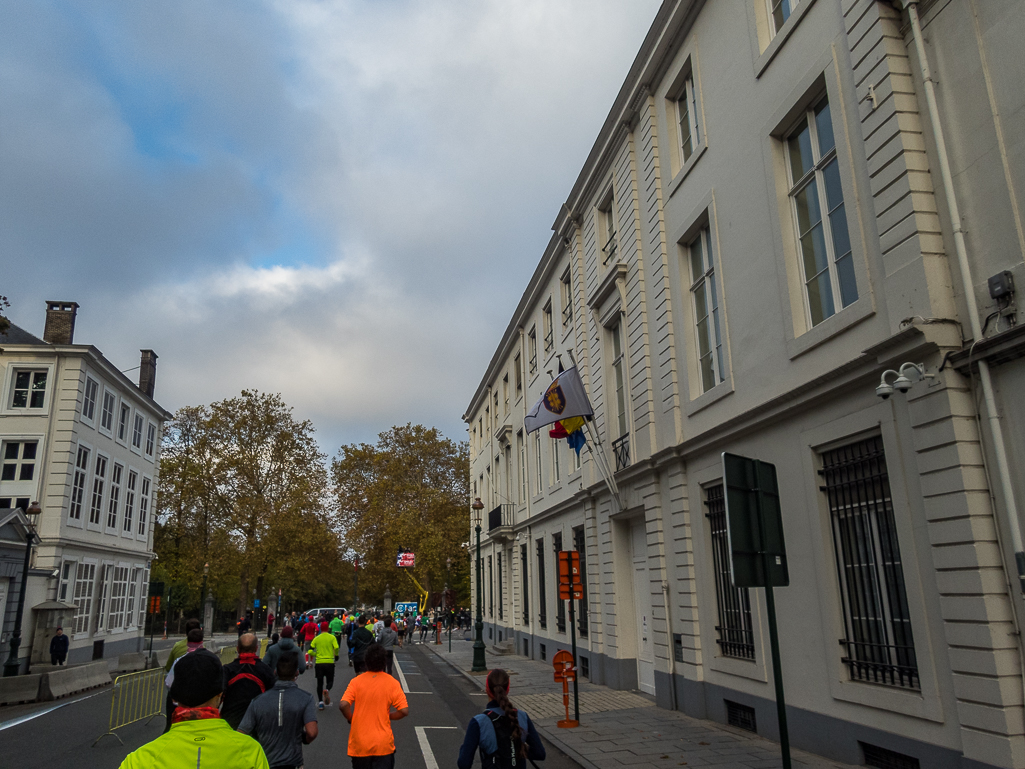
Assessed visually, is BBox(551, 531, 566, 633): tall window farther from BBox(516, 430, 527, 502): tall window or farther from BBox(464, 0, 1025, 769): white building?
BBox(516, 430, 527, 502): tall window

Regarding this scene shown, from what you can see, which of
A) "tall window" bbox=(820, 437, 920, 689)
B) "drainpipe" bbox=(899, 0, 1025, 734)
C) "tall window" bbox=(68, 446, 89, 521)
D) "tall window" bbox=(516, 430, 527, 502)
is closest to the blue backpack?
"drainpipe" bbox=(899, 0, 1025, 734)

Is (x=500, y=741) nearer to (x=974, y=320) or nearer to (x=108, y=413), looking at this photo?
(x=974, y=320)

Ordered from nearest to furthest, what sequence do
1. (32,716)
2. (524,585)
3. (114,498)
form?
(32,716)
(524,585)
(114,498)

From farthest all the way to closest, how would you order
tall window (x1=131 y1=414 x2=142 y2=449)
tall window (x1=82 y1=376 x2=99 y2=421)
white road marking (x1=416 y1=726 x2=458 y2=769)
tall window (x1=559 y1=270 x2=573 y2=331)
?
tall window (x1=131 y1=414 x2=142 y2=449) → tall window (x1=82 y1=376 x2=99 y2=421) → tall window (x1=559 y1=270 x2=573 y2=331) → white road marking (x1=416 y1=726 x2=458 y2=769)

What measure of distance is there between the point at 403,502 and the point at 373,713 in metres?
49.3

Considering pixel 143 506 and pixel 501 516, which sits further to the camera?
pixel 143 506

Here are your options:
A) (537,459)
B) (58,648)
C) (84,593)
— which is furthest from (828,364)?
(84,593)

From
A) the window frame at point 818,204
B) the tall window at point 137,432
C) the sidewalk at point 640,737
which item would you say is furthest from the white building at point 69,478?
the window frame at point 818,204

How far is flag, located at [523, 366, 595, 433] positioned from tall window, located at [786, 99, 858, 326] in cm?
682

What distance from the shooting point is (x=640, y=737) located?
35.0 feet

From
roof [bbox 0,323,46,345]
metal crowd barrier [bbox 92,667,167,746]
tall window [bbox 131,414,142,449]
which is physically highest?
roof [bbox 0,323,46,345]

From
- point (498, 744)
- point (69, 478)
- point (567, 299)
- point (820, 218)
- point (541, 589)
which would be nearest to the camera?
point (498, 744)

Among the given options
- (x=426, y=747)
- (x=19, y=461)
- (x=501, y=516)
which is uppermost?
(x=19, y=461)

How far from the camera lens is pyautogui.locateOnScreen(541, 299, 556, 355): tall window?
24250 millimetres
